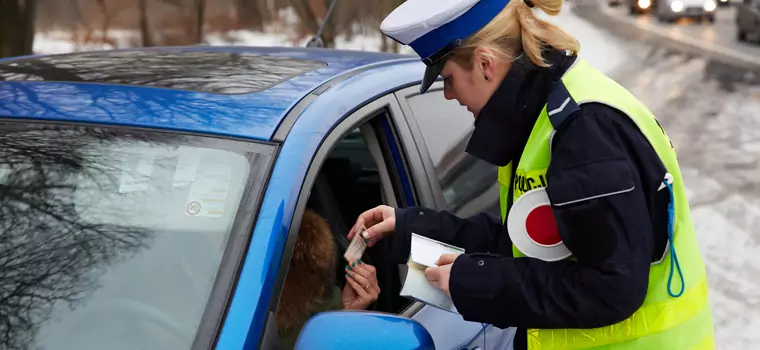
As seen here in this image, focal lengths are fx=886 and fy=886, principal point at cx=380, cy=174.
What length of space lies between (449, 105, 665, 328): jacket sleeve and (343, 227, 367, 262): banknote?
464 mm

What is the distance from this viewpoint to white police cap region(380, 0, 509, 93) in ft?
5.54

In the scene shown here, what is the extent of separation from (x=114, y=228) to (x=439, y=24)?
76 cm

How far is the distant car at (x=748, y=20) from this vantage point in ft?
68.3

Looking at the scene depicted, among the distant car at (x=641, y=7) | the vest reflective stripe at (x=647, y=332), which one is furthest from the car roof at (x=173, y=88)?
the distant car at (x=641, y=7)

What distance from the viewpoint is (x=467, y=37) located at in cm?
171

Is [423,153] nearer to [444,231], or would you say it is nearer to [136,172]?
[444,231]

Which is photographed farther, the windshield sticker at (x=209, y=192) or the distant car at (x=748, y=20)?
→ the distant car at (x=748, y=20)

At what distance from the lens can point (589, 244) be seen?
1.54 m

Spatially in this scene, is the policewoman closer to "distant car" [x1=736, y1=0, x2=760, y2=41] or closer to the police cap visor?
the police cap visor

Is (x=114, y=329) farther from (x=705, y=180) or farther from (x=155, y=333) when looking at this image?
(x=705, y=180)

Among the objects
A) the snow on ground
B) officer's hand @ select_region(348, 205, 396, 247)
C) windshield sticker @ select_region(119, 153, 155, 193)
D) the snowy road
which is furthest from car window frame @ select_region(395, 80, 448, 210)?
the snow on ground

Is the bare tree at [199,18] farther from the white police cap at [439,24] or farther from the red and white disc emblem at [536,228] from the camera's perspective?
the red and white disc emblem at [536,228]

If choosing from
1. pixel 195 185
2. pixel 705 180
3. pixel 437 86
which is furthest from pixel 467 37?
pixel 705 180

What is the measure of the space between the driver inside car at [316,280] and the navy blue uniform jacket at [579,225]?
19.1 inches
